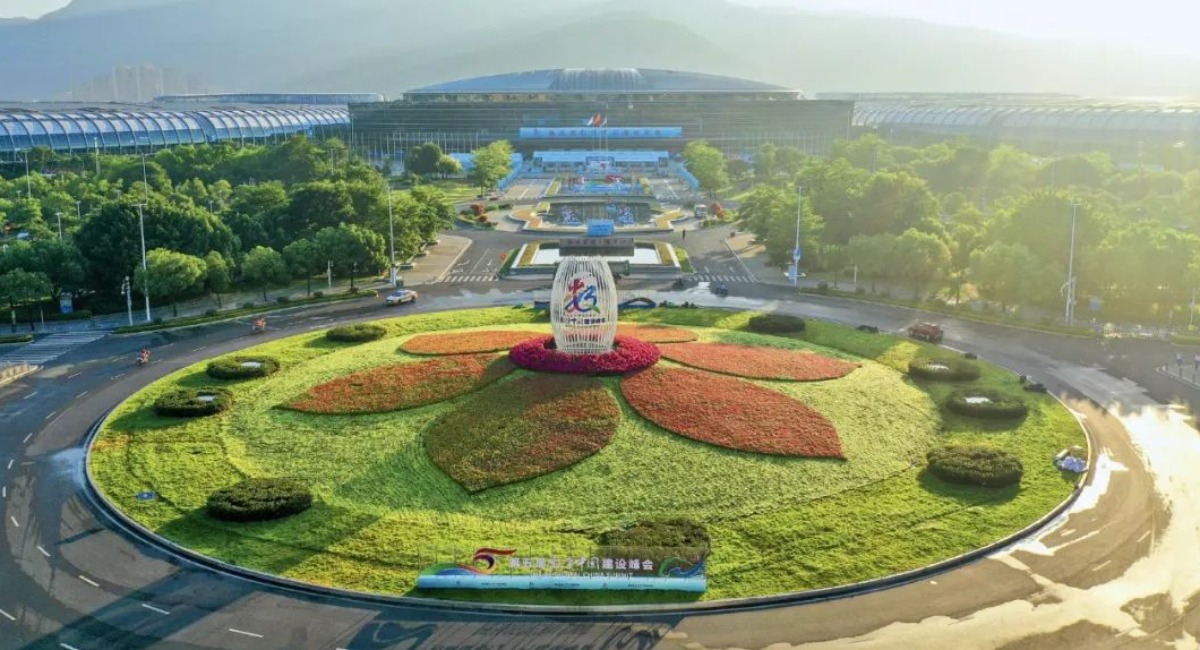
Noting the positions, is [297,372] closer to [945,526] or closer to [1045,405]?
[945,526]

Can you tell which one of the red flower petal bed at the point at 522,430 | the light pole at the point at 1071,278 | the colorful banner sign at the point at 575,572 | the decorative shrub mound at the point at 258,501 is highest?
the light pole at the point at 1071,278

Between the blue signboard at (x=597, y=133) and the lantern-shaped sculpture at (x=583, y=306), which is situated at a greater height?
the blue signboard at (x=597, y=133)

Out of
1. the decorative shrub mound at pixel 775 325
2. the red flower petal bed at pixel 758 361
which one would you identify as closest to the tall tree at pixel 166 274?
the red flower petal bed at pixel 758 361

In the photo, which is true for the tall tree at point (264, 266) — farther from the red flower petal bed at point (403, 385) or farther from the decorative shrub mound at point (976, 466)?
the decorative shrub mound at point (976, 466)

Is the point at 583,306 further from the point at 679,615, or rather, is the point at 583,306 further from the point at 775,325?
the point at 679,615

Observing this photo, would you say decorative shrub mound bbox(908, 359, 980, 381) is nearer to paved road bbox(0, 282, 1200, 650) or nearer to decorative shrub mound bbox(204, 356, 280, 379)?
paved road bbox(0, 282, 1200, 650)
